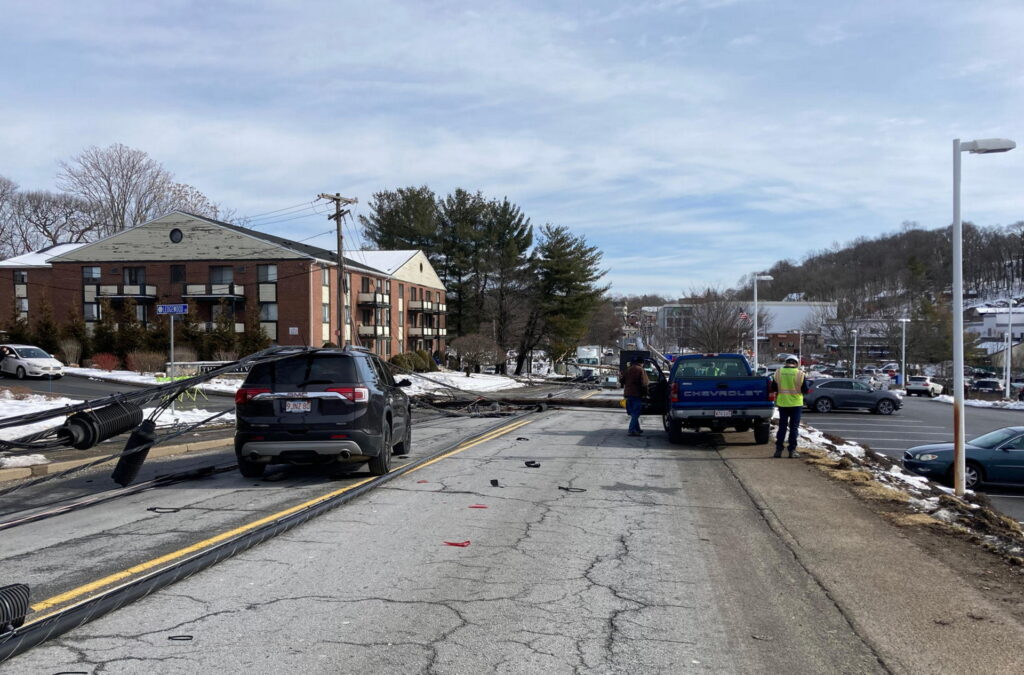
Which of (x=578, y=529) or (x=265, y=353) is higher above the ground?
(x=265, y=353)

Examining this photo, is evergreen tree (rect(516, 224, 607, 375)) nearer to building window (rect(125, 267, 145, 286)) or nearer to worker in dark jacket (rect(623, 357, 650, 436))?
building window (rect(125, 267, 145, 286))

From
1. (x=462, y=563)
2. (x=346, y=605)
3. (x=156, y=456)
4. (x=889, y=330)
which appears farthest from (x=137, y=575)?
(x=889, y=330)

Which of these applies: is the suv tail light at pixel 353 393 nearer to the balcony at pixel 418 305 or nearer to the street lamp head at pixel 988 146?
the street lamp head at pixel 988 146

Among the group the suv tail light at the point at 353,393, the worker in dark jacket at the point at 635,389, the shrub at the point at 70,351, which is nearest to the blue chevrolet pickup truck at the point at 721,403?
the worker in dark jacket at the point at 635,389

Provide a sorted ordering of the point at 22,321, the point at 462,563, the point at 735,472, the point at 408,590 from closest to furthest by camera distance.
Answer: the point at 408,590 → the point at 462,563 → the point at 735,472 → the point at 22,321

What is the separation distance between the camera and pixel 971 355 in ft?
255

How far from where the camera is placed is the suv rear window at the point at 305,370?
34.4ft

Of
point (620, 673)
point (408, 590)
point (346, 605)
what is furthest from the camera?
point (408, 590)

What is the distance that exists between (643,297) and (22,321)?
135 m

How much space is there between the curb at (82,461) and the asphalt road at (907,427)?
1412cm

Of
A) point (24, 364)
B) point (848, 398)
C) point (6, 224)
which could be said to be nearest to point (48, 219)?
point (6, 224)

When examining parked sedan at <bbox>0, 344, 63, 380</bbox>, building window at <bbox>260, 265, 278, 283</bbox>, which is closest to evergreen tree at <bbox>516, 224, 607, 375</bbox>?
building window at <bbox>260, 265, 278, 283</bbox>

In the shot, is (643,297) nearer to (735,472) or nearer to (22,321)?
(22,321)

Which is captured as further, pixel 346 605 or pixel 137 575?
pixel 137 575
